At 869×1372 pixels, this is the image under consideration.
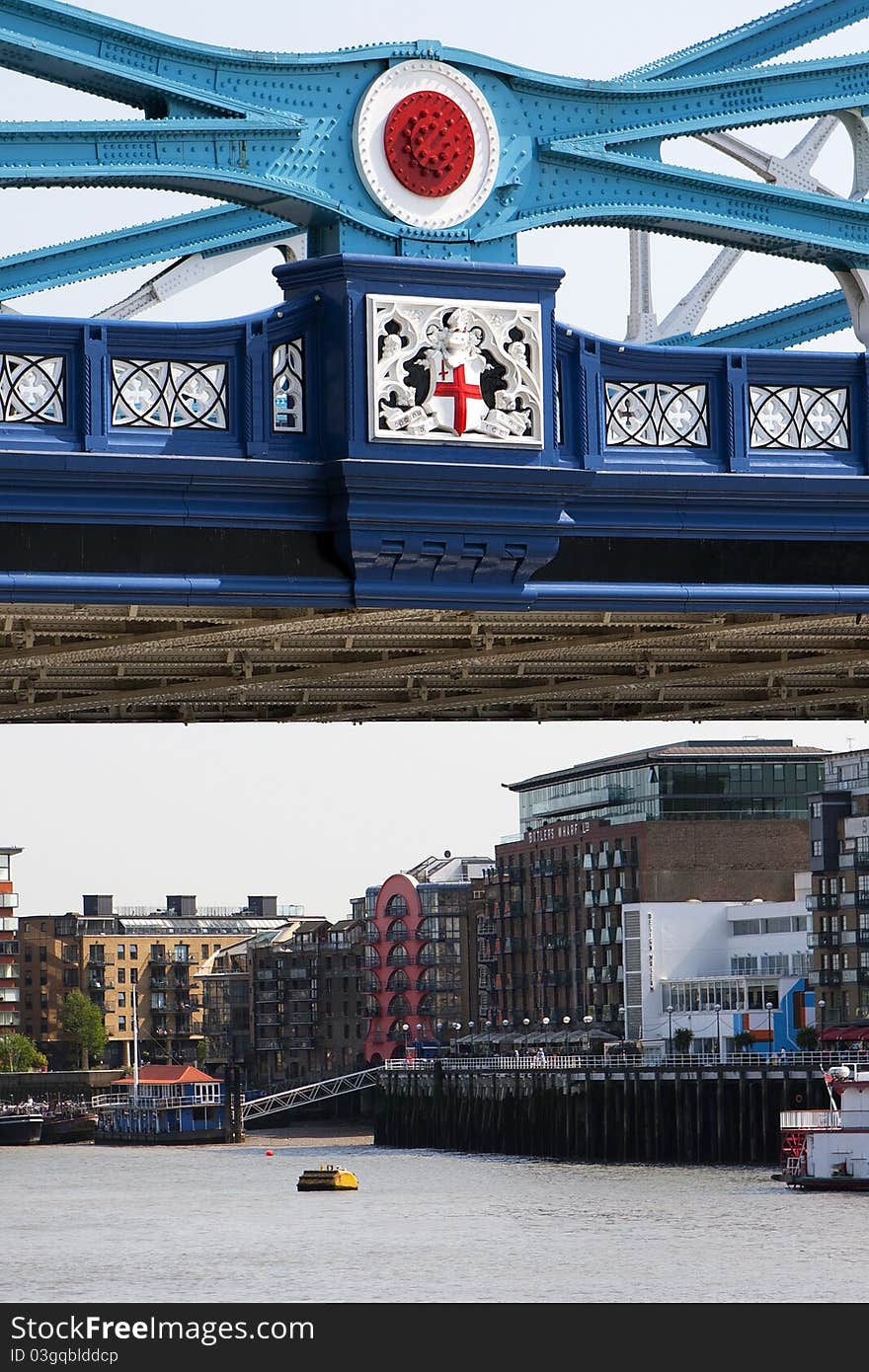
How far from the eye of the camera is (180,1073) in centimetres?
16525

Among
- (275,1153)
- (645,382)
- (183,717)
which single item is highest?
(645,382)

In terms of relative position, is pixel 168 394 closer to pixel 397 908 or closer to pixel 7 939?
pixel 397 908

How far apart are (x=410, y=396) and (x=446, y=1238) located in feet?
186

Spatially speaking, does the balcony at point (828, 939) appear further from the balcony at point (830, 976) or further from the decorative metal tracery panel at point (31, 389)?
the decorative metal tracery panel at point (31, 389)

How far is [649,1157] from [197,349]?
103 metres

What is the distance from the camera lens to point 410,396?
575 inches

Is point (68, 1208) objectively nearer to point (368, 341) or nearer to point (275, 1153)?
point (275, 1153)

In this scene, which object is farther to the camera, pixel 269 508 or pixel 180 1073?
pixel 180 1073

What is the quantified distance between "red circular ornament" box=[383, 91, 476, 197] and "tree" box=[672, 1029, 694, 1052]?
123 meters

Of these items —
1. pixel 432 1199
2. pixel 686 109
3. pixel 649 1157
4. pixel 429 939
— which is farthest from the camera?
pixel 429 939

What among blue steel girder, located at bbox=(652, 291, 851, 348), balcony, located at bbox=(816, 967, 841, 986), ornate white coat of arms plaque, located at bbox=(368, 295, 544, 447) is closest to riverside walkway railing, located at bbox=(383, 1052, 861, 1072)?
balcony, located at bbox=(816, 967, 841, 986)

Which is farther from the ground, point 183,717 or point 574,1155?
point 183,717

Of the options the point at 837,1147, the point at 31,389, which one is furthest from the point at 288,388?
the point at 837,1147

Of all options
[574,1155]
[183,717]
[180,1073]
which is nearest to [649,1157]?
[574,1155]
